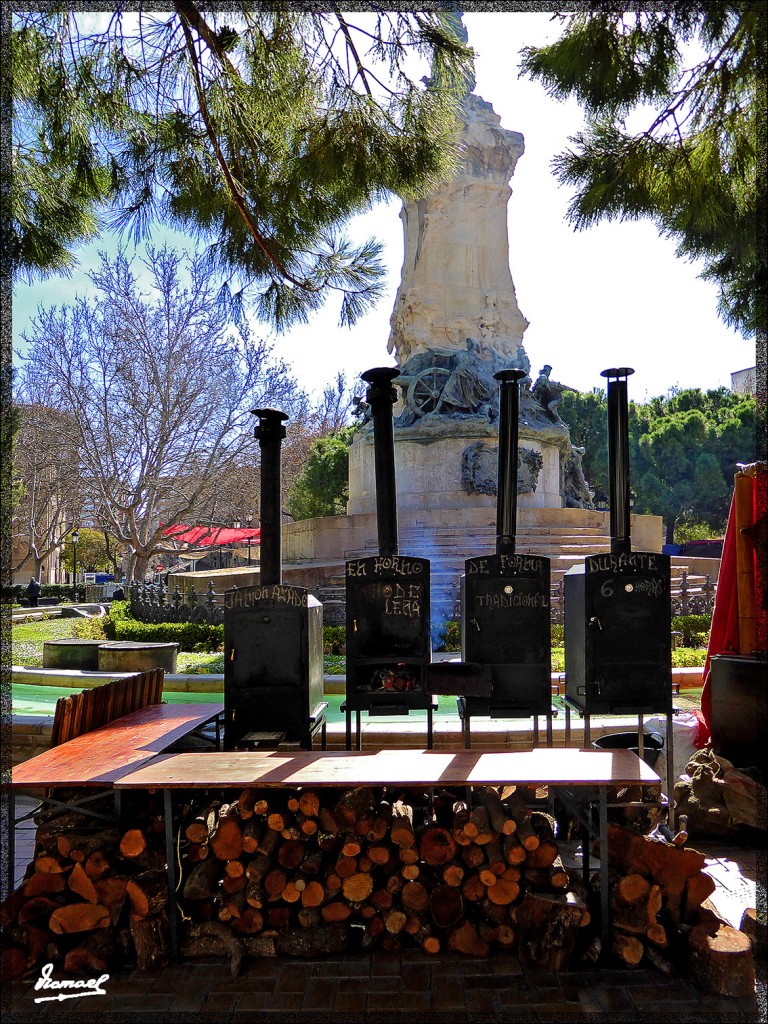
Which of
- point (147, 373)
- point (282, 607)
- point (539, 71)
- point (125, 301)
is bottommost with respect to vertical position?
point (282, 607)

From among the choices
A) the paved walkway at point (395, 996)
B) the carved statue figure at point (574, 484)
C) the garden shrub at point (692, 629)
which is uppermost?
the carved statue figure at point (574, 484)

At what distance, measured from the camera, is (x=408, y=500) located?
60.8 ft

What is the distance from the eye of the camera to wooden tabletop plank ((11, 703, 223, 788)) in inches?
144

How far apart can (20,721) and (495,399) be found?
14.4 m

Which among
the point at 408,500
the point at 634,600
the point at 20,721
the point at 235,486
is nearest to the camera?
the point at 634,600

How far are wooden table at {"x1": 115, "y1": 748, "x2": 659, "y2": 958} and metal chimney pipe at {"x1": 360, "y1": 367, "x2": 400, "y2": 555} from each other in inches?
83.1

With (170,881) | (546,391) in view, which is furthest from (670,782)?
(546,391)

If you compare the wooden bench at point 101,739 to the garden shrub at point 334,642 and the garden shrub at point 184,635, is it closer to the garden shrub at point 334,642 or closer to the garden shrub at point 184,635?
the garden shrub at point 334,642

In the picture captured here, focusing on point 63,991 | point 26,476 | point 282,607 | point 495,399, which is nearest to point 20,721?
point 282,607

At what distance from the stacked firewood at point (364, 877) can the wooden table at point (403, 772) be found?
0.53ft

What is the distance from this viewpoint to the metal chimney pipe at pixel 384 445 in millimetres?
5801

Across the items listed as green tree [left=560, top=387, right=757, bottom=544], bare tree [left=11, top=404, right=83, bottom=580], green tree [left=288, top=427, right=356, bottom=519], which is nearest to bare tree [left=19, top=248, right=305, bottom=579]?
bare tree [left=11, top=404, right=83, bottom=580]

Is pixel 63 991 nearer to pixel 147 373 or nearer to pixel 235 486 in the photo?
pixel 147 373

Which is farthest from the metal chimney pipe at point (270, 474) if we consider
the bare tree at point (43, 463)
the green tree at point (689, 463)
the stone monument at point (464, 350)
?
the green tree at point (689, 463)
